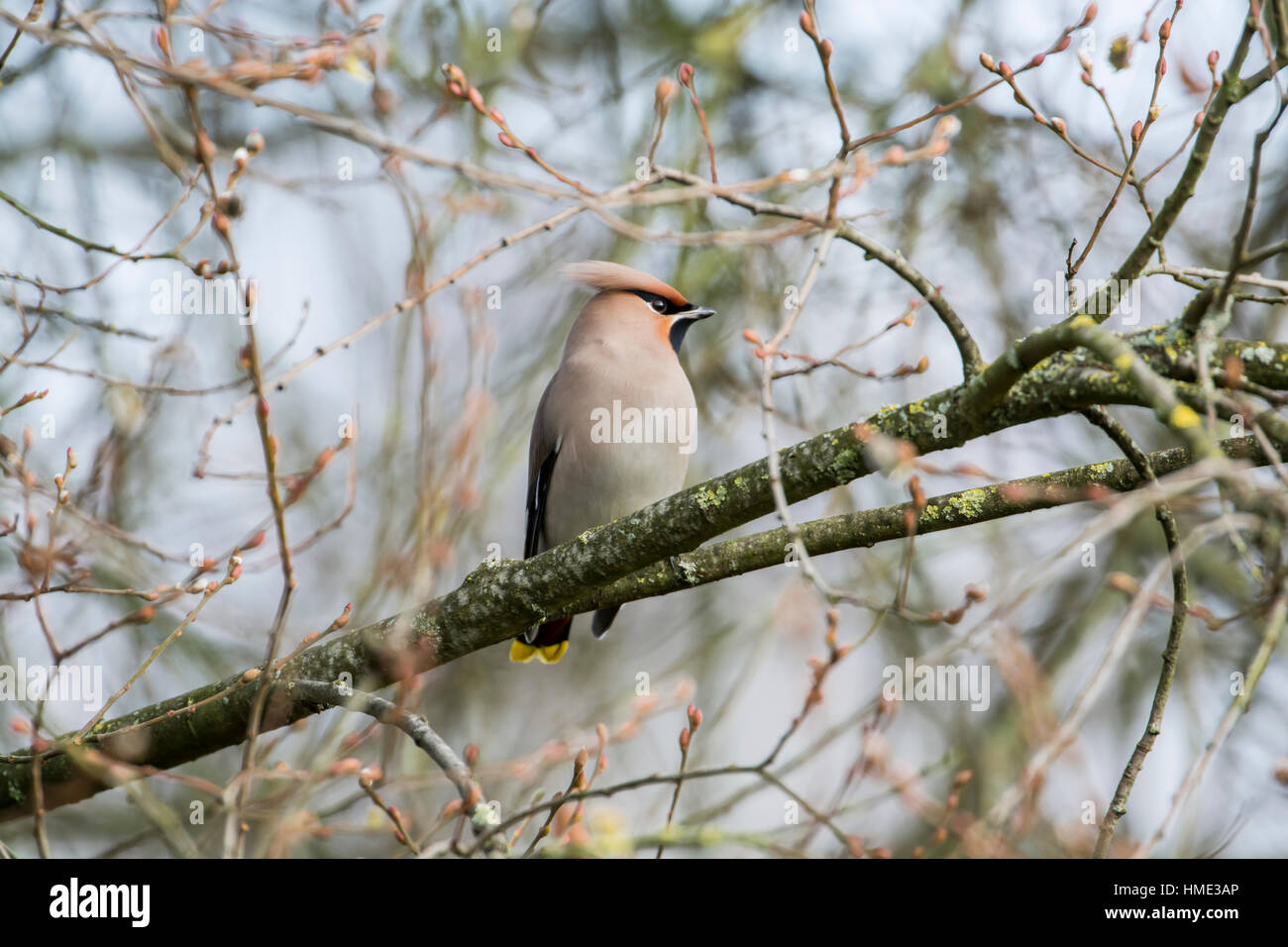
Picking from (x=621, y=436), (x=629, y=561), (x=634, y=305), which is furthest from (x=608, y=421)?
(x=629, y=561)

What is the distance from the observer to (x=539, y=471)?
5.51 meters

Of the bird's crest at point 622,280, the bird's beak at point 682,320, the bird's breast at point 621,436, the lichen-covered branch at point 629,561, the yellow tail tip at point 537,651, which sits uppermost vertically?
the bird's crest at point 622,280

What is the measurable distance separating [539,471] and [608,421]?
Result: 510 mm

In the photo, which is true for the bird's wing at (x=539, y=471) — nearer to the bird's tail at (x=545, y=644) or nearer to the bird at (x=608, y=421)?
the bird at (x=608, y=421)

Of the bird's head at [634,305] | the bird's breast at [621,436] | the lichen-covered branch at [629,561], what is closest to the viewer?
the lichen-covered branch at [629,561]

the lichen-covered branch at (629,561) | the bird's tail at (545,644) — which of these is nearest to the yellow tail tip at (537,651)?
the bird's tail at (545,644)

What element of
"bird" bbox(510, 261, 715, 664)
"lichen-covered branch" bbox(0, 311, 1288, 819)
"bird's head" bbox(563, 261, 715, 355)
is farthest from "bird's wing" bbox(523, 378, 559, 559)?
"lichen-covered branch" bbox(0, 311, 1288, 819)

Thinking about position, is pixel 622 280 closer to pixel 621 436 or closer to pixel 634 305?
pixel 634 305

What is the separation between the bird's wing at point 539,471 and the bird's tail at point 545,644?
435 millimetres

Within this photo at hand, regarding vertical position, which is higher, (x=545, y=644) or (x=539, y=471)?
(x=539, y=471)

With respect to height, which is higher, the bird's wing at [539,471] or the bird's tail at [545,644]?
the bird's wing at [539,471]

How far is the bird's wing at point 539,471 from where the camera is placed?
5.40m

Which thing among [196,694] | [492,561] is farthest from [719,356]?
[196,694]
